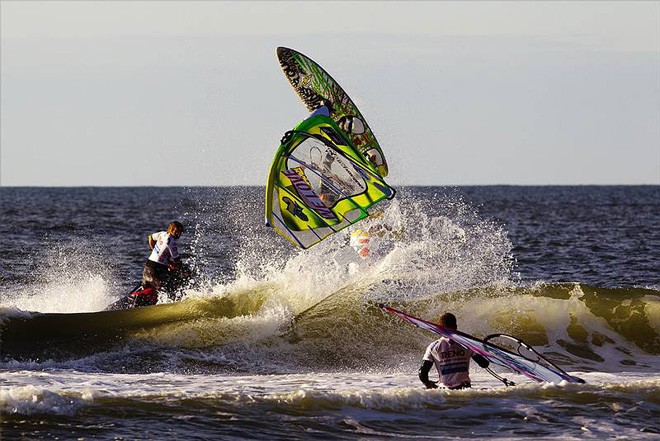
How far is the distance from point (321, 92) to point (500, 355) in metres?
8.11

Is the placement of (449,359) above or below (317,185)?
below

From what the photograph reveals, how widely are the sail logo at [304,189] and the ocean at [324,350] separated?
186 cm

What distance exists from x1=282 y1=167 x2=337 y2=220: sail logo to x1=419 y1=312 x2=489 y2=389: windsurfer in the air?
426 centimetres

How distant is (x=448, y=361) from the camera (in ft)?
39.7

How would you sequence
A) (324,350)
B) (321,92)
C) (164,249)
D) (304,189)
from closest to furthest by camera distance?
(304,189) → (324,350) → (164,249) → (321,92)

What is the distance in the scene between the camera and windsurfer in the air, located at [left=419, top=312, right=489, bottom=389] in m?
11.9

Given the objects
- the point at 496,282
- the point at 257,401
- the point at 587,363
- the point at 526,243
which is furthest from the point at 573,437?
the point at 526,243

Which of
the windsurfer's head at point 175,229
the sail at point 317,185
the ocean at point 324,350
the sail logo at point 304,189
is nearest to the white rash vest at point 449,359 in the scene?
the ocean at point 324,350

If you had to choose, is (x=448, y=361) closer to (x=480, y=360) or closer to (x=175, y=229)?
(x=480, y=360)

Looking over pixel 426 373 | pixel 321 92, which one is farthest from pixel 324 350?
pixel 321 92

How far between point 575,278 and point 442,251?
6.88m

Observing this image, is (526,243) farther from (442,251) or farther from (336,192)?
(336,192)

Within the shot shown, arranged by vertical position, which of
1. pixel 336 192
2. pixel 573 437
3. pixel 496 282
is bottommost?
pixel 573 437

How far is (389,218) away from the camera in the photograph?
19.8m
